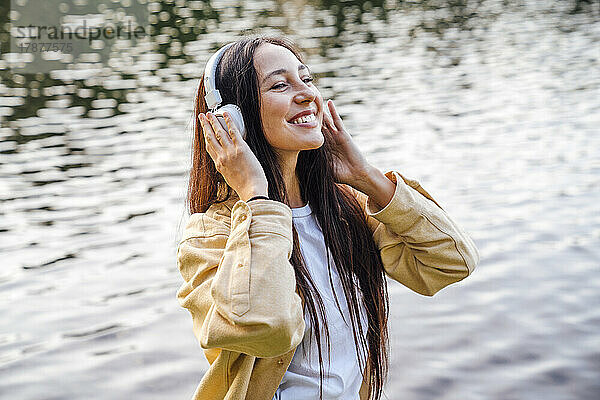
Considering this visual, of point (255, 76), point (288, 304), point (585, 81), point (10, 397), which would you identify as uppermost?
point (255, 76)

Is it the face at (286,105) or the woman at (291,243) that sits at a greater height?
the face at (286,105)

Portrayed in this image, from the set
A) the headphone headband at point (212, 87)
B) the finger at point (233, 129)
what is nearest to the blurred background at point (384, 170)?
the headphone headband at point (212, 87)

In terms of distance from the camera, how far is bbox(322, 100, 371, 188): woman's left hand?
8.02 ft

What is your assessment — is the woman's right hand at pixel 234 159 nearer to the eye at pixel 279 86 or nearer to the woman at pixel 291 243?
the woman at pixel 291 243

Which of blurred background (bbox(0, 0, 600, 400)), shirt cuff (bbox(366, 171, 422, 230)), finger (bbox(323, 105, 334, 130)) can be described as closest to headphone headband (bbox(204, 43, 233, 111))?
finger (bbox(323, 105, 334, 130))

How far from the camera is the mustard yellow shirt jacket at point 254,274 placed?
1.97m

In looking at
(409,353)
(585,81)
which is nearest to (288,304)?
(409,353)

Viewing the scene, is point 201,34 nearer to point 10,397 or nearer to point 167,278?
point 167,278

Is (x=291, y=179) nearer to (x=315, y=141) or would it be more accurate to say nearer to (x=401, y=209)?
(x=315, y=141)

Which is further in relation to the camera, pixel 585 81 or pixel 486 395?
pixel 585 81

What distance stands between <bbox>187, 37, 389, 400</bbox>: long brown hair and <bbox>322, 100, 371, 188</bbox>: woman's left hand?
3 cm

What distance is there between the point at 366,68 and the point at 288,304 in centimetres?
1203

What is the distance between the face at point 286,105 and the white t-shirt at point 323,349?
0.24 metres

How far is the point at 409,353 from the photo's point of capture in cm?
524
